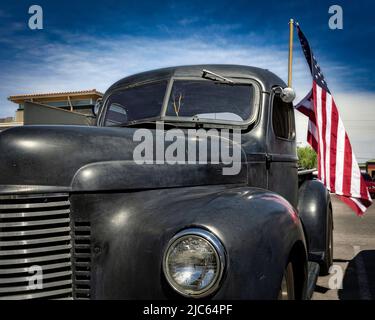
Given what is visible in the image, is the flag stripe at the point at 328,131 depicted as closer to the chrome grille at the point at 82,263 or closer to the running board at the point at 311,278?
the running board at the point at 311,278

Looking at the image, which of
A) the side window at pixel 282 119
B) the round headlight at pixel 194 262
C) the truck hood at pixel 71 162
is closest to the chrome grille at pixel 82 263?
the truck hood at pixel 71 162

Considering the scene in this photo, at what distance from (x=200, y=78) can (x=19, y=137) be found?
5.60 feet

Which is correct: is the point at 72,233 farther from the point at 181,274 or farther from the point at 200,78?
the point at 200,78

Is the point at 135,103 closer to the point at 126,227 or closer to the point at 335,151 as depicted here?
the point at 126,227

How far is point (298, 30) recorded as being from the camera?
5020 millimetres

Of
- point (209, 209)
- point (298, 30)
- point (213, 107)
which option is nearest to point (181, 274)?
point (209, 209)

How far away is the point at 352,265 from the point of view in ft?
16.4

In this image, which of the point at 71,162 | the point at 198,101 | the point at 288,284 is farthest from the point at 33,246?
the point at 198,101

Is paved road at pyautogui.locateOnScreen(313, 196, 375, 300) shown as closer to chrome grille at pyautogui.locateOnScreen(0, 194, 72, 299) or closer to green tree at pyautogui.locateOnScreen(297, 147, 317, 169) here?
chrome grille at pyautogui.locateOnScreen(0, 194, 72, 299)

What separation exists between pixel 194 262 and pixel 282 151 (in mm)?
1968

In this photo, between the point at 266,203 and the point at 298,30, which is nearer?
the point at 266,203

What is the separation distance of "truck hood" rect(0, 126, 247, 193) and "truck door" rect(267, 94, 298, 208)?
1219 mm

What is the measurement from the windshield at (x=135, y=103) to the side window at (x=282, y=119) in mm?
951
